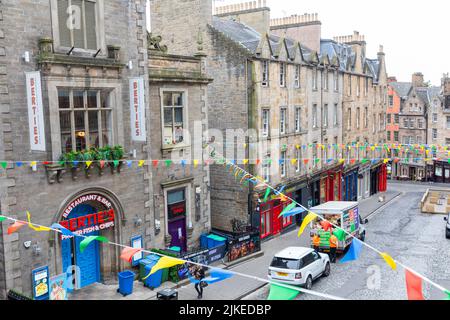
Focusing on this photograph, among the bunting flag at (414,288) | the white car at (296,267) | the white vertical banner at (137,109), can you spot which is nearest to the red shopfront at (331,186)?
the white car at (296,267)

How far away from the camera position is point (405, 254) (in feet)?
82.1

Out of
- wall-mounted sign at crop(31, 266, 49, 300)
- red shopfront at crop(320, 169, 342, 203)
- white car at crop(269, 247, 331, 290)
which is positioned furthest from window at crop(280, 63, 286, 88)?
wall-mounted sign at crop(31, 266, 49, 300)

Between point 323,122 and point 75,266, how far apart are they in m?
24.7

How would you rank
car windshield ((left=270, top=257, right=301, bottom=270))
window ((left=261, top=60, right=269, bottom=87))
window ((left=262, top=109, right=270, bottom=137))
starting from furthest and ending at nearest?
window ((left=262, top=109, right=270, bottom=137)) → window ((left=261, top=60, right=269, bottom=87)) → car windshield ((left=270, top=257, right=301, bottom=270))

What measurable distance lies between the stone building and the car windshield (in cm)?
530

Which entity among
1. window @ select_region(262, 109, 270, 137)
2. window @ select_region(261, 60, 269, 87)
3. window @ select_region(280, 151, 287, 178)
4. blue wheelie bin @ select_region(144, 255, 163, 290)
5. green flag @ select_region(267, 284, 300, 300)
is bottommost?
blue wheelie bin @ select_region(144, 255, 163, 290)

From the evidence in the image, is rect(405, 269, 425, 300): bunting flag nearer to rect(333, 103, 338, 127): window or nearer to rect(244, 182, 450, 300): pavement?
rect(244, 182, 450, 300): pavement

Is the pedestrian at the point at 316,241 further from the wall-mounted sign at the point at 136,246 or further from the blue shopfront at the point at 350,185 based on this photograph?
the blue shopfront at the point at 350,185

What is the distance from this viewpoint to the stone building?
1529 centimetres

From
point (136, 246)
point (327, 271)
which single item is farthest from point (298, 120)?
point (136, 246)

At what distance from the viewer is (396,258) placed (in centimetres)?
2419

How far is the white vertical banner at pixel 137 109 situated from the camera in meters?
18.7

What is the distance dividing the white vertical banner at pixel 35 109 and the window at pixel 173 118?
7192mm

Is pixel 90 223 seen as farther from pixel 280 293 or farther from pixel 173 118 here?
pixel 280 293
